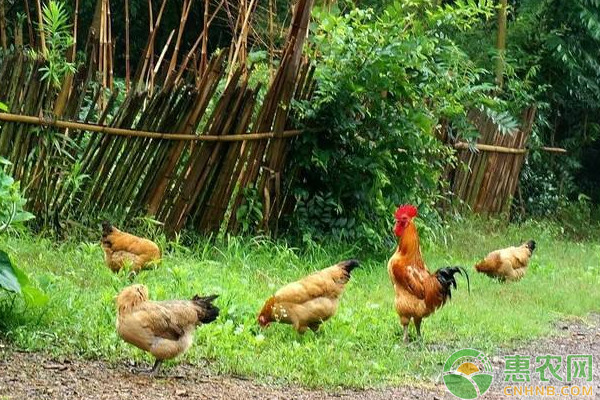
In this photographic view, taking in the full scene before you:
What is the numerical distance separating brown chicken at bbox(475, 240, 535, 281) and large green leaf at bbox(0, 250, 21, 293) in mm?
5326

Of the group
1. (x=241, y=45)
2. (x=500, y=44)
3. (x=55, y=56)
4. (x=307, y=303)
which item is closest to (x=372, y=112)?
(x=241, y=45)

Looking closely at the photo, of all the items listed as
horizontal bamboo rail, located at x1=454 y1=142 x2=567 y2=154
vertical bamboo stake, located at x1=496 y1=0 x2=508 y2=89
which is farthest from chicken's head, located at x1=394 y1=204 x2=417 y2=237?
vertical bamboo stake, located at x1=496 y1=0 x2=508 y2=89

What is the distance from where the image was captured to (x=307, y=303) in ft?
20.0

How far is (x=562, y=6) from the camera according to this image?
50.2 ft

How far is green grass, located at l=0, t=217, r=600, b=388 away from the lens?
5449 mm

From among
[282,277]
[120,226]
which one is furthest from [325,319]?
[120,226]

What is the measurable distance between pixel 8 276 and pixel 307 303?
193 cm

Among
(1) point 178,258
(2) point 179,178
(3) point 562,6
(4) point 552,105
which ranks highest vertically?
(3) point 562,6

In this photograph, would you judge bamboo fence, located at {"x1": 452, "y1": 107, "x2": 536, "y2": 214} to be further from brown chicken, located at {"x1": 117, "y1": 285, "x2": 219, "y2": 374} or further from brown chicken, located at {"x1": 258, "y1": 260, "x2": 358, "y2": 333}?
brown chicken, located at {"x1": 117, "y1": 285, "x2": 219, "y2": 374}

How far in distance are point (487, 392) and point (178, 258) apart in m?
3.39

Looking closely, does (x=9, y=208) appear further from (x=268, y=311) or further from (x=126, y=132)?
(x=126, y=132)

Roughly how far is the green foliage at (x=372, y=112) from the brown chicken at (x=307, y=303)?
300cm

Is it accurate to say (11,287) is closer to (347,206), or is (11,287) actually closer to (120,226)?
(120,226)

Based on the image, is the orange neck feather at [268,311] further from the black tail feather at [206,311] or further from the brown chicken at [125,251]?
the brown chicken at [125,251]
